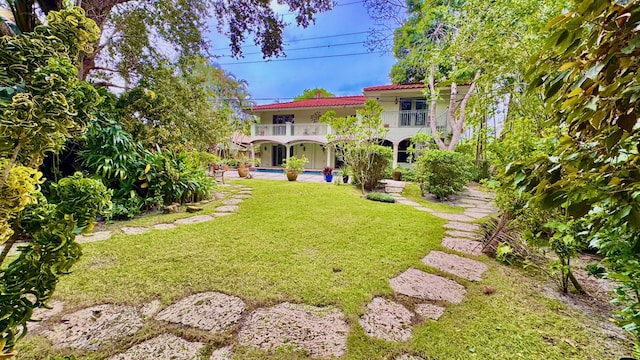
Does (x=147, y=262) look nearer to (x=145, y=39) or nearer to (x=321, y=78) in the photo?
(x=145, y=39)

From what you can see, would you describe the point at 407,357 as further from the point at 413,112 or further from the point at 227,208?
the point at 413,112

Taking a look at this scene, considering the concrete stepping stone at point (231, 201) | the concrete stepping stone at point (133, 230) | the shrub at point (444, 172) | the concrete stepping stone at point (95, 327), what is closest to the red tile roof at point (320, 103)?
the shrub at point (444, 172)

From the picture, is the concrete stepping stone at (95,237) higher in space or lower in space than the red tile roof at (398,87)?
lower

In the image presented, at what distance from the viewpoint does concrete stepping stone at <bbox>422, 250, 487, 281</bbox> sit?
8.26 feet

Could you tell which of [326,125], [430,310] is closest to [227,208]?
[430,310]

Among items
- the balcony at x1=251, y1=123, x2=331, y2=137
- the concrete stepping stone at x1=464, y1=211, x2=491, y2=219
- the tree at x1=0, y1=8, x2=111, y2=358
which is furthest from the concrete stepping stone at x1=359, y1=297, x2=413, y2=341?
the balcony at x1=251, y1=123, x2=331, y2=137

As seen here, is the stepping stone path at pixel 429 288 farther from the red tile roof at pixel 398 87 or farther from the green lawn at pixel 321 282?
the red tile roof at pixel 398 87

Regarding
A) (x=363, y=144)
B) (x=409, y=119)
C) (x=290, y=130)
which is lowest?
(x=363, y=144)

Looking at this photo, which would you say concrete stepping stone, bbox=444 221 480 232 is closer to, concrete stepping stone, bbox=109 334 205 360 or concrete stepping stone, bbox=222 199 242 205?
concrete stepping stone, bbox=109 334 205 360

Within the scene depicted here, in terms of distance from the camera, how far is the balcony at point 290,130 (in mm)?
16433

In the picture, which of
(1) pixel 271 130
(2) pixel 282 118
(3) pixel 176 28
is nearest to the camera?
(3) pixel 176 28

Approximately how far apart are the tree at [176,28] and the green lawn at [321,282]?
12.0ft

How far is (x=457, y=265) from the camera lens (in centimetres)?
272

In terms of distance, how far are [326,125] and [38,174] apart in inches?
605
